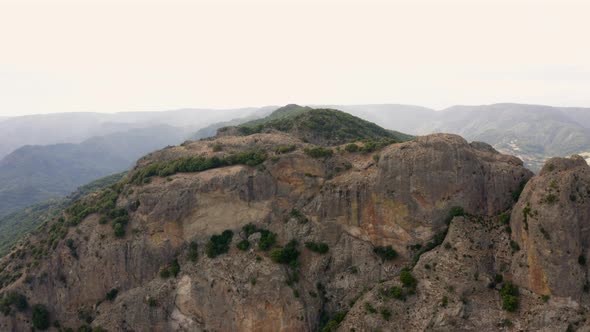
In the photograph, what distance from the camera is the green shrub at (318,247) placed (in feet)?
143

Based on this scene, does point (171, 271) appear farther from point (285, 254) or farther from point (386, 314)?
point (386, 314)

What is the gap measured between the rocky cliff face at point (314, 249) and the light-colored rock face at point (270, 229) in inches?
6.0

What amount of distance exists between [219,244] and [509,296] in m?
31.7

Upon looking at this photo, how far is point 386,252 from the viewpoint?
4122 centimetres

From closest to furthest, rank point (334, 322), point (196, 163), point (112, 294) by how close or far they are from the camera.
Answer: point (334, 322)
point (112, 294)
point (196, 163)

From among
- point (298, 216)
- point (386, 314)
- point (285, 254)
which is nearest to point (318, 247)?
point (285, 254)

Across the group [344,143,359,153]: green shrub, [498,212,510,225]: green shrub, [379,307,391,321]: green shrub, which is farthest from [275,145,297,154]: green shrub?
[498,212,510,225]: green shrub

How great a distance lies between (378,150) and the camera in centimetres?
4738

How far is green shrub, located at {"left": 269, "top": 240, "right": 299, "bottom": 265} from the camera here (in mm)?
43125

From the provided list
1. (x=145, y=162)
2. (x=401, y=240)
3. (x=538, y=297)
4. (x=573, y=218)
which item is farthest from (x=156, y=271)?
(x=573, y=218)

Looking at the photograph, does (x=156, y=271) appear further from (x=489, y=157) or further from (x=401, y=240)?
(x=489, y=157)

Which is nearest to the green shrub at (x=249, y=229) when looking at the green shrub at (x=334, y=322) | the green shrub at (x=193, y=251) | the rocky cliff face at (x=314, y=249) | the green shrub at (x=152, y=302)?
the rocky cliff face at (x=314, y=249)

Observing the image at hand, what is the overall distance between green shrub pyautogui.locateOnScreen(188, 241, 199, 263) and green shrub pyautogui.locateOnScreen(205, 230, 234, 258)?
148 cm

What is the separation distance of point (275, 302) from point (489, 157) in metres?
29.6
